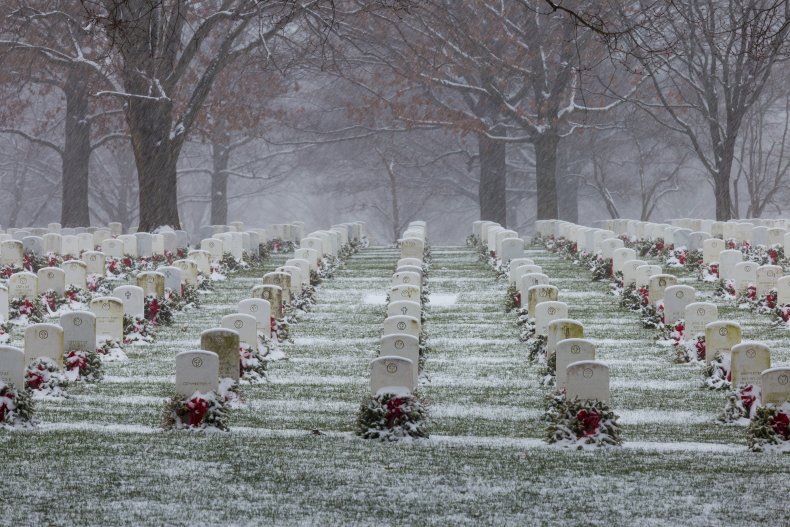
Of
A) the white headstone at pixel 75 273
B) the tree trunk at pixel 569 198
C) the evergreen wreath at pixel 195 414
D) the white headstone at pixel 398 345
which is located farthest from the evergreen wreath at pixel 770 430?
the tree trunk at pixel 569 198

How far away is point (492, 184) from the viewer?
4159cm

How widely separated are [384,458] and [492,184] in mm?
32328

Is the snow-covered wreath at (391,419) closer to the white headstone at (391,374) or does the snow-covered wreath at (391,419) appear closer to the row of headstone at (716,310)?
the white headstone at (391,374)

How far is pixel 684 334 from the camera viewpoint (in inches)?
628

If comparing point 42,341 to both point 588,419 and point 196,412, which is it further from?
point 588,419

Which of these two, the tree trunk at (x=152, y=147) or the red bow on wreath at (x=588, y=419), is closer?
the red bow on wreath at (x=588, y=419)

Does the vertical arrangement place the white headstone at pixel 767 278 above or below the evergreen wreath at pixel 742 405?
above

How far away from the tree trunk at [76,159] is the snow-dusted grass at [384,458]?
22402mm

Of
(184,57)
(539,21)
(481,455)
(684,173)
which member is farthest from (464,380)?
(684,173)

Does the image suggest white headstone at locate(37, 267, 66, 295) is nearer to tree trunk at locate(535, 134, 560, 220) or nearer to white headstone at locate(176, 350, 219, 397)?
white headstone at locate(176, 350, 219, 397)

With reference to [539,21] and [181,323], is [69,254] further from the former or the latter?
[539,21]

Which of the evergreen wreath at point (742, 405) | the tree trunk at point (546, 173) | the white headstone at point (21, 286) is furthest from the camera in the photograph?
the tree trunk at point (546, 173)

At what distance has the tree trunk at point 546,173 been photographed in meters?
36.2

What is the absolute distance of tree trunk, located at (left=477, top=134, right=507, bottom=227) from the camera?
136 ft
